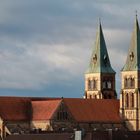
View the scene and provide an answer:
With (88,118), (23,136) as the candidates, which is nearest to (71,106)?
(88,118)

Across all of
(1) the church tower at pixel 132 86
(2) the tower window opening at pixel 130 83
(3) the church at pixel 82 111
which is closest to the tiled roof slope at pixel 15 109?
(3) the church at pixel 82 111

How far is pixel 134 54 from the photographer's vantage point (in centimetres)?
19400

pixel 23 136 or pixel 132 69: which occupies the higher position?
pixel 132 69

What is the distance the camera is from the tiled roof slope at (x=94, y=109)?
190500mm

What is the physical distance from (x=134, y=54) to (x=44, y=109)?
20.5 m

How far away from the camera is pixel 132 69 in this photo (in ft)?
639

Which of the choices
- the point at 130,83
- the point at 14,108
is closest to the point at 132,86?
the point at 130,83

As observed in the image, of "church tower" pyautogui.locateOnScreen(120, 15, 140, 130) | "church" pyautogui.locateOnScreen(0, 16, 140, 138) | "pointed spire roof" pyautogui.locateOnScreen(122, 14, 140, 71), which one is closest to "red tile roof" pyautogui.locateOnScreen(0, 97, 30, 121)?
"church" pyautogui.locateOnScreen(0, 16, 140, 138)

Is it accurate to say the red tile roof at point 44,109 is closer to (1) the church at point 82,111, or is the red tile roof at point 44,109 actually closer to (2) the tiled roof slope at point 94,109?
(1) the church at point 82,111

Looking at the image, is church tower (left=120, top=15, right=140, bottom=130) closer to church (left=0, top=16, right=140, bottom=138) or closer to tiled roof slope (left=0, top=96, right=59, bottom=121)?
church (left=0, top=16, right=140, bottom=138)

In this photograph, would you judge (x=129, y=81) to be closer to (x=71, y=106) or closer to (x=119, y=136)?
(x=71, y=106)

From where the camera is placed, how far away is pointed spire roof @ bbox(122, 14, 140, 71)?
194000 millimetres

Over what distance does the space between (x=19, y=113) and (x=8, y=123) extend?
318 centimetres

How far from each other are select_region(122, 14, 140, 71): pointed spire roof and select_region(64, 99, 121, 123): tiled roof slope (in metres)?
6.87
